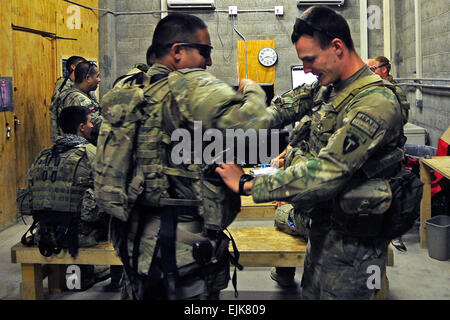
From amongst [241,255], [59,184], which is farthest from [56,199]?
[241,255]

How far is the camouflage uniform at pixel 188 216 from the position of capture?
1.57 m

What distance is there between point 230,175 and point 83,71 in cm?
368

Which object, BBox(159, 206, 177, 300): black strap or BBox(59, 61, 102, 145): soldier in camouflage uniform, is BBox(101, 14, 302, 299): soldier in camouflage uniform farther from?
BBox(59, 61, 102, 145): soldier in camouflage uniform

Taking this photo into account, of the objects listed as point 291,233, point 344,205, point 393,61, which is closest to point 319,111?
point 344,205

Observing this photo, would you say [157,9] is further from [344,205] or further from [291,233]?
[344,205]

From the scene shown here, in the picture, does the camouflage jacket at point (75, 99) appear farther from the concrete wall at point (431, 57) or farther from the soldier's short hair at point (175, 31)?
the concrete wall at point (431, 57)

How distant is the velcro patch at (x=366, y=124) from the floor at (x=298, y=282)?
6.60 feet

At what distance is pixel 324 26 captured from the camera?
5.69 feet

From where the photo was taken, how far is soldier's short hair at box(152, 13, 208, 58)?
1.74 m

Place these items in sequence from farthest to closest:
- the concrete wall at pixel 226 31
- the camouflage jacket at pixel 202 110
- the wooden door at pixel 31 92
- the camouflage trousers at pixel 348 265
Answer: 1. the concrete wall at pixel 226 31
2. the wooden door at pixel 31 92
3. the camouflage trousers at pixel 348 265
4. the camouflage jacket at pixel 202 110

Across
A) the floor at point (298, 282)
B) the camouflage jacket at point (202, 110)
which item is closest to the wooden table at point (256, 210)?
the floor at point (298, 282)

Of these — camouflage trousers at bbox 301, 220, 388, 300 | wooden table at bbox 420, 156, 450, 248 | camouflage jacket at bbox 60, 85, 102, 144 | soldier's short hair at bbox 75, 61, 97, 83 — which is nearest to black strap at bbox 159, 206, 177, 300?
camouflage trousers at bbox 301, 220, 388, 300

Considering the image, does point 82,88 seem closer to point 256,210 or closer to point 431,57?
point 256,210

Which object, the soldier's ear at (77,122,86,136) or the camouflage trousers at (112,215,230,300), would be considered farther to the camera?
the soldier's ear at (77,122,86,136)
